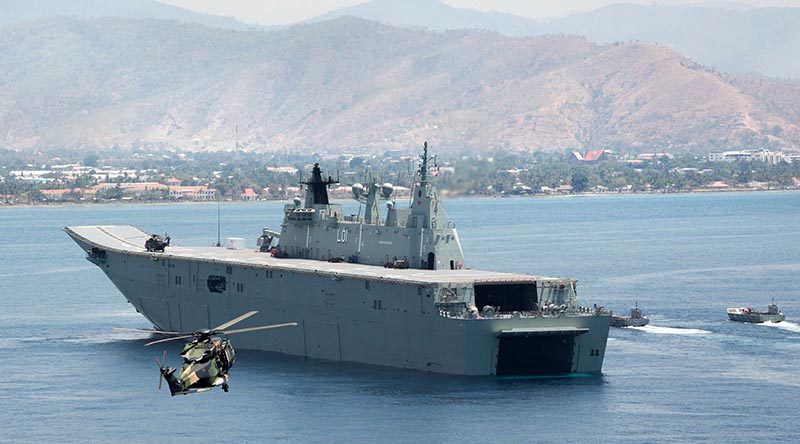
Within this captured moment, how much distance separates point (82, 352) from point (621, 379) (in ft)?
75.3

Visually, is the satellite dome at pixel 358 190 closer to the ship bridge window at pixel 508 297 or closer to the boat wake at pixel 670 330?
the ship bridge window at pixel 508 297

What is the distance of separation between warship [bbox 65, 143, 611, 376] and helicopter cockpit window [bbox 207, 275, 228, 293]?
0.14 ft

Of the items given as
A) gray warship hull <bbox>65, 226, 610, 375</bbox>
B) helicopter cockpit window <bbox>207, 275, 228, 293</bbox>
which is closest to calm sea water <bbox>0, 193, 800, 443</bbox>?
gray warship hull <bbox>65, 226, 610, 375</bbox>

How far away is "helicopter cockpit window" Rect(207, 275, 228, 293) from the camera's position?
72312mm

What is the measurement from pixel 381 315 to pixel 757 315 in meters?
22.0

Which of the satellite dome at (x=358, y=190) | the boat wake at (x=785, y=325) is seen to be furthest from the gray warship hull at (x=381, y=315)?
the boat wake at (x=785, y=325)

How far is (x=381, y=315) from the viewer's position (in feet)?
208

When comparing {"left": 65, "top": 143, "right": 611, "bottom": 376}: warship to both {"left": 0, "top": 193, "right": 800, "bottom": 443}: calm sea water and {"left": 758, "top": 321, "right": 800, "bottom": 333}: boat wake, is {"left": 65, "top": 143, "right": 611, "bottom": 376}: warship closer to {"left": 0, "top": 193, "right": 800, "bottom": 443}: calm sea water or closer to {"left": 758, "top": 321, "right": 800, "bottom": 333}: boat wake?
{"left": 0, "top": 193, "right": 800, "bottom": 443}: calm sea water

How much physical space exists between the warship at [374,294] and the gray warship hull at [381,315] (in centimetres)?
5

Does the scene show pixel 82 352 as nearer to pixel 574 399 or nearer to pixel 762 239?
pixel 574 399

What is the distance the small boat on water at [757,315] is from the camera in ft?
255

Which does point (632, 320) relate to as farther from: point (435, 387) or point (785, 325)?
point (435, 387)

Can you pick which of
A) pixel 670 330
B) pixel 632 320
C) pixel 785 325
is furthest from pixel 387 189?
pixel 785 325

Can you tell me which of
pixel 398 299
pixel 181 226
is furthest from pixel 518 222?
pixel 398 299
